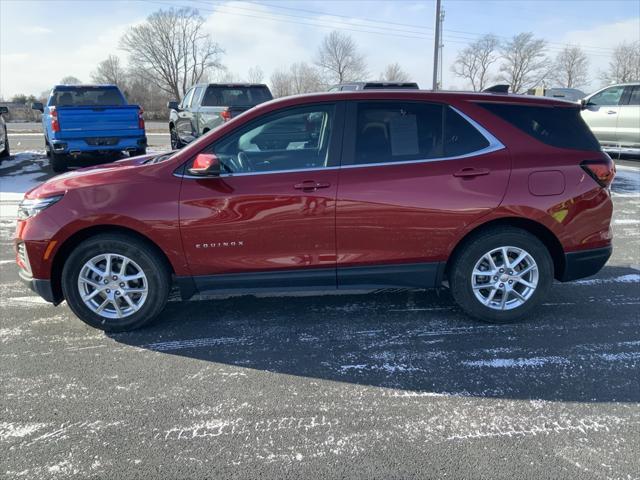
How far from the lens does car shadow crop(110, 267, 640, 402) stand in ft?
10.4

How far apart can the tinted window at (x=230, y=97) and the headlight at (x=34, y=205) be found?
8.62m

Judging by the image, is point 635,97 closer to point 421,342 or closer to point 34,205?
point 421,342

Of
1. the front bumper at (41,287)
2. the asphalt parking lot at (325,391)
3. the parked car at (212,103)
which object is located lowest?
the asphalt parking lot at (325,391)

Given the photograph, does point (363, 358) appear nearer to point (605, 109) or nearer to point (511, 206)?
point (511, 206)

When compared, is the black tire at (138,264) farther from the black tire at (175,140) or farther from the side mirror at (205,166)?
the black tire at (175,140)

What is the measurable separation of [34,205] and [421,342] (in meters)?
3.06

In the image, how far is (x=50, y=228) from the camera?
12.0 ft

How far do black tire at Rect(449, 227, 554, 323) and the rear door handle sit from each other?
0.46 metres

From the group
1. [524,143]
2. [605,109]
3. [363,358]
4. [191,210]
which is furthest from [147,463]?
[605,109]

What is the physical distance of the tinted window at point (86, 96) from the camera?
40.8ft

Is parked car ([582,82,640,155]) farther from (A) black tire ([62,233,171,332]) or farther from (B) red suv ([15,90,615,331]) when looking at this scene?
(A) black tire ([62,233,171,332])

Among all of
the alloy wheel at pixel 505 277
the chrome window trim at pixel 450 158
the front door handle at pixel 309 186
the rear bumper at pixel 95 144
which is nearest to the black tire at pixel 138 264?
the chrome window trim at pixel 450 158

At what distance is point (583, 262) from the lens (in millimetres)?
3990

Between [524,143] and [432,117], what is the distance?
2.41 feet
